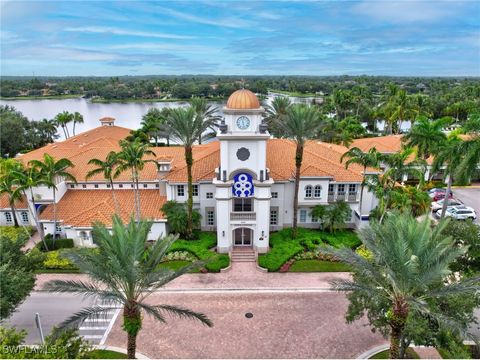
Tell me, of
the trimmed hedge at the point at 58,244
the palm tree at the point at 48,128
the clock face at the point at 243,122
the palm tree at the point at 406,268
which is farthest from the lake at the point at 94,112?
the palm tree at the point at 406,268

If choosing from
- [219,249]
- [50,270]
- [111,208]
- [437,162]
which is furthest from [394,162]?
[50,270]

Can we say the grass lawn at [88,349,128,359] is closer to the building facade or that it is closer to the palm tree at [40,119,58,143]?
the building facade

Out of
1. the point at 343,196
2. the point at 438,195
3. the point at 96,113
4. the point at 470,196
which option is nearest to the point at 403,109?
the point at 470,196

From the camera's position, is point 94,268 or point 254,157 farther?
point 254,157

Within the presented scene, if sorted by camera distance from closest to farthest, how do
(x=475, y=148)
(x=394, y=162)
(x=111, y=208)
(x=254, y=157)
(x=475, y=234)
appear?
(x=475, y=234) → (x=475, y=148) → (x=394, y=162) → (x=254, y=157) → (x=111, y=208)

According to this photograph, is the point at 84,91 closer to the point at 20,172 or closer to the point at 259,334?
the point at 20,172

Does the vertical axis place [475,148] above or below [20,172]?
above
